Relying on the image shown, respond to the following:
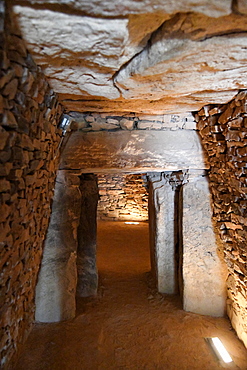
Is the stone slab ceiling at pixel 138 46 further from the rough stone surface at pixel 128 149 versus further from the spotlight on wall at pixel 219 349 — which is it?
the spotlight on wall at pixel 219 349

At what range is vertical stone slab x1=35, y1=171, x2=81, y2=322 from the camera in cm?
335

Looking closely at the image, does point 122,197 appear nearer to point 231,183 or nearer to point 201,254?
point 201,254

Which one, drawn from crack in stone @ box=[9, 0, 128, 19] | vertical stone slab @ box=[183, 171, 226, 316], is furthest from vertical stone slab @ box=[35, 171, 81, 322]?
crack in stone @ box=[9, 0, 128, 19]

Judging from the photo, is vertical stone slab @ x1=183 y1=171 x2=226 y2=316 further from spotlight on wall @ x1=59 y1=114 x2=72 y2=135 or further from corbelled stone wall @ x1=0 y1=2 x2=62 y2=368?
corbelled stone wall @ x1=0 y1=2 x2=62 y2=368

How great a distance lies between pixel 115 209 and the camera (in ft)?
28.3

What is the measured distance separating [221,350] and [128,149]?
2685mm

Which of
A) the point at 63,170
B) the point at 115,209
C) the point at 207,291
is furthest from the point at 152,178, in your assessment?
the point at 115,209

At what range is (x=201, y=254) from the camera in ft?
11.8

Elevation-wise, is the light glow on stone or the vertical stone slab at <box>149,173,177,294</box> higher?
the vertical stone slab at <box>149,173,177,294</box>

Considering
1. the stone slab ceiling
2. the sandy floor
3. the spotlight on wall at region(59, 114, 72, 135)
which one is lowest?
the sandy floor

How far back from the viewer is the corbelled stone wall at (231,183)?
2562 mm

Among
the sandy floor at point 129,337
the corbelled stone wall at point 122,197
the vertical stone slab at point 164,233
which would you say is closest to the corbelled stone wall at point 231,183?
the sandy floor at point 129,337

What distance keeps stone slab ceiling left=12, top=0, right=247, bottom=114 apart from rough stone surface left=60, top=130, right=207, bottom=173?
2.67ft

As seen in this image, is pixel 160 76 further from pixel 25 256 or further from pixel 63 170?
pixel 25 256
